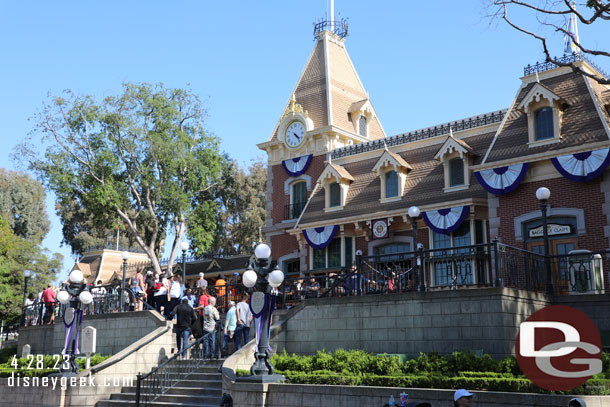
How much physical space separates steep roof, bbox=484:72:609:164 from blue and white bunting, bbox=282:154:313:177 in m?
10.7

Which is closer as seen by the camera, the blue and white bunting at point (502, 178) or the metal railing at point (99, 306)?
the blue and white bunting at point (502, 178)

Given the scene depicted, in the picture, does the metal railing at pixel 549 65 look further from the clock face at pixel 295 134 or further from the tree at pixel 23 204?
the tree at pixel 23 204

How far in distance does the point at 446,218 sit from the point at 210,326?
9.95 metres

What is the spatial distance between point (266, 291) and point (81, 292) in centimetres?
730

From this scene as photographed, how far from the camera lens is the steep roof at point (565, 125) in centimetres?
2070

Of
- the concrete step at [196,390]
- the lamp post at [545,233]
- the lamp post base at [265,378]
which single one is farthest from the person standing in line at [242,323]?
the lamp post at [545,233]

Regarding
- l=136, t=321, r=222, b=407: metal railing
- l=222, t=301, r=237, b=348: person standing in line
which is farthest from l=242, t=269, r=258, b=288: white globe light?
l=222, t=301, r=237, b=348: person standing in line

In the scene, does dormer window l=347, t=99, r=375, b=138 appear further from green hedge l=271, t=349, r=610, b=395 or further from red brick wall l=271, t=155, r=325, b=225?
green hedge l=271, t=349, r=610, b=395

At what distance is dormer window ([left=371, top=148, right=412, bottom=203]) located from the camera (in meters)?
26.8

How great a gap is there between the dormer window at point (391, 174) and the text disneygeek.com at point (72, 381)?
12778mm

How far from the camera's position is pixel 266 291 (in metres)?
15.1

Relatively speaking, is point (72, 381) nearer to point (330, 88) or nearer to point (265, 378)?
point (265, 378)

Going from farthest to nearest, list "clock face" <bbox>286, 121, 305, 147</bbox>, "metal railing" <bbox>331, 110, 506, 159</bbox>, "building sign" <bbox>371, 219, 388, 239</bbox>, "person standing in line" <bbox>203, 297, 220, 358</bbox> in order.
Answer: "clock face" <bbox>286, 121, 305, 147</bbox> < "building sign" <bbox>371, 219, 388, 239</bbox> < "metal railing" <bbox>331, 110, 506, 159</bbox> < "person standing in line" <bbox>203, 297, 220, 358</bbox>

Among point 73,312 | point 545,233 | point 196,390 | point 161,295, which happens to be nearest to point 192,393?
point 196,390
